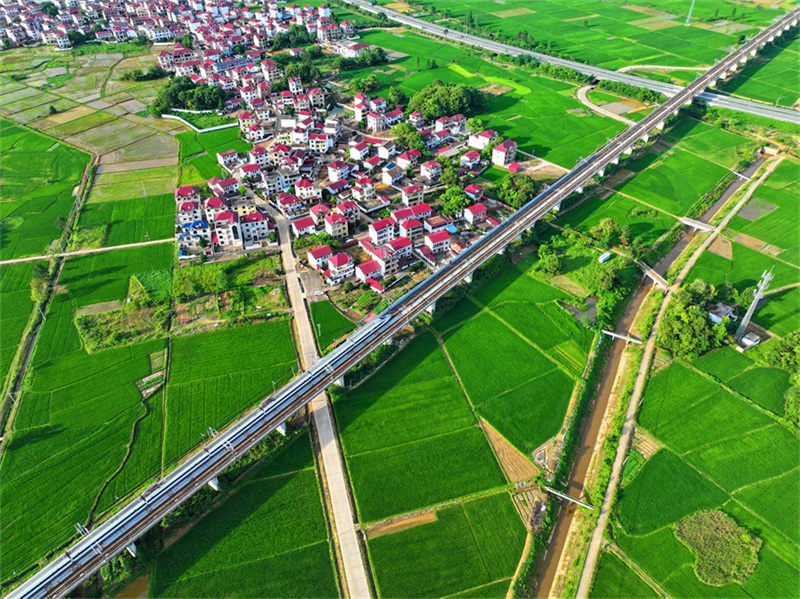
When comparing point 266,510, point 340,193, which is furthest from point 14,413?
point 340,193

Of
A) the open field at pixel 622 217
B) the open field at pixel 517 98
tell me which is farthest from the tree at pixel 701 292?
the open field at pixel 517 98

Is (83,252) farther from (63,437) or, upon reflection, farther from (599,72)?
(599,72)

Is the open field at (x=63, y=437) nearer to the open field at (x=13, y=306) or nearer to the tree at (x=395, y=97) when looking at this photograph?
the open field at (x=13, y=306)

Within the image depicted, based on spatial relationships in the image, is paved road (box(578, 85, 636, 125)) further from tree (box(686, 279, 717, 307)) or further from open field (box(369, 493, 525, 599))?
open field (box(369, 493, 525, 599))

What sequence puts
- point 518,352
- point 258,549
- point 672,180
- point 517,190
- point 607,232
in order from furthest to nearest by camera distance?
point 672,180 → point 517,190 → point 607,232 → point 518,352 → point 258,549

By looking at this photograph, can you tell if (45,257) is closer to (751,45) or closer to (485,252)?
(485,252)

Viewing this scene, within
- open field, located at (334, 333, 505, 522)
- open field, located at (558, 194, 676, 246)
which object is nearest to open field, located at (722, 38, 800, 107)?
open field, located at (558, 194, 676, 246)

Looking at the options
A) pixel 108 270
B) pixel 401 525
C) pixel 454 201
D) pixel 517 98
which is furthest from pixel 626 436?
pixel 517 98
